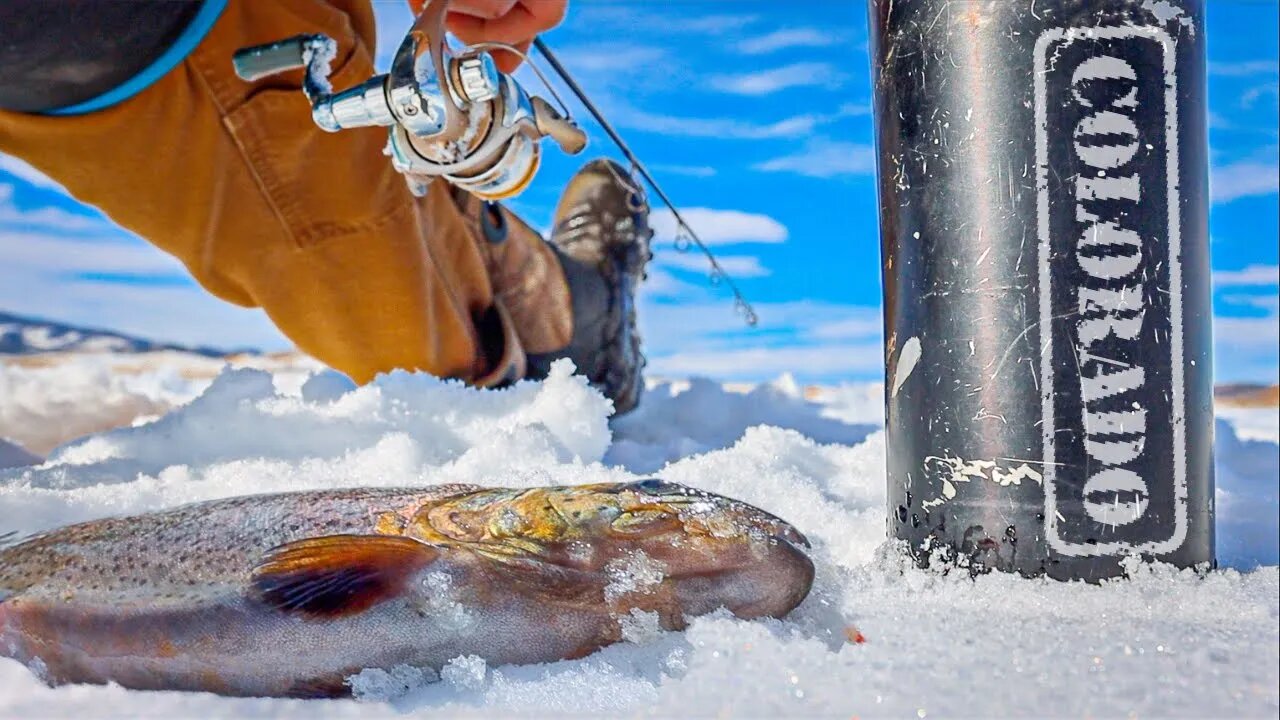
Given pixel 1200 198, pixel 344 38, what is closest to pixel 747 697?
pixel 1200 198

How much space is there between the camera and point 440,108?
110 centimetres

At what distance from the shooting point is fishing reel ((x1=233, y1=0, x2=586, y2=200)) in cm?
108

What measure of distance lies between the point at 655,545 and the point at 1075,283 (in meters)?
0.34

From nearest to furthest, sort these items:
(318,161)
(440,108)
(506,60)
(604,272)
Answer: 1. (440,108)
2. (506,60)
3. (318,161)
4. (604,272)

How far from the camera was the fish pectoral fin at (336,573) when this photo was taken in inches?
23.3

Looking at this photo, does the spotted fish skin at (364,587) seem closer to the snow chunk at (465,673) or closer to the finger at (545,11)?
the snow chunk at (465,673)

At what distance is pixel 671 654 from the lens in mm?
598

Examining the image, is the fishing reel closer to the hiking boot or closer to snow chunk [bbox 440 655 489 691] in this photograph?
snow chunk [bbox 440 655 489 691]

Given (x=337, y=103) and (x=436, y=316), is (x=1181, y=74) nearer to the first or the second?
(x=337, y=103)

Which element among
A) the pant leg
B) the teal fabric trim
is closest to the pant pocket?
the pant leg

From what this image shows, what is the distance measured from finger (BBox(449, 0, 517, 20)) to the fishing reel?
289 mm

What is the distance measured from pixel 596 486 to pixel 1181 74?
51cm

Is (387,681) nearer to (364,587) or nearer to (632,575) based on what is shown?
(364,587)

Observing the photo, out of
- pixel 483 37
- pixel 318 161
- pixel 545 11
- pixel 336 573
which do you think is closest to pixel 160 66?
pixel 318 161
